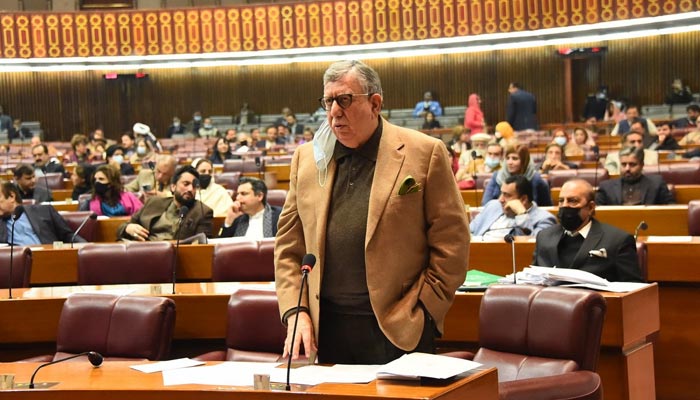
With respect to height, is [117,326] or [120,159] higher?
[120,159]

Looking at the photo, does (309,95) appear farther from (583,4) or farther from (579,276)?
(579,276)

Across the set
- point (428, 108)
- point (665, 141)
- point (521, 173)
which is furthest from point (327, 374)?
point (428, 108)

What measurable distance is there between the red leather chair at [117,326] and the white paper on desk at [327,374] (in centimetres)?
104

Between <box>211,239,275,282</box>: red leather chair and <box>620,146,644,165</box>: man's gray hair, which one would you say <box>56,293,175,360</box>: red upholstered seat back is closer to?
<box>211,239,275,282</box>: red leather chair

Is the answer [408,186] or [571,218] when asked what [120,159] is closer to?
[571,218]

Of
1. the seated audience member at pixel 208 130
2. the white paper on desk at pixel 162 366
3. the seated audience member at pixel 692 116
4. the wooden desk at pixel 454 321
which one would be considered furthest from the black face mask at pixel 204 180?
the seated audience member at pixel 208 130

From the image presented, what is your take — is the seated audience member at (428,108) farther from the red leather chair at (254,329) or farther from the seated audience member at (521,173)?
the red leather chair at (254,329)

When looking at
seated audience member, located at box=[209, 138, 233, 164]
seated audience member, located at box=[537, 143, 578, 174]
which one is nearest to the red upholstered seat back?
seated audience member, located at box=[537, 143, 578, 174]

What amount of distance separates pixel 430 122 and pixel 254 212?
10.5m

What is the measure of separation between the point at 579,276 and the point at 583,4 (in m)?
13.9

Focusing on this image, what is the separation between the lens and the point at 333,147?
9.47ft

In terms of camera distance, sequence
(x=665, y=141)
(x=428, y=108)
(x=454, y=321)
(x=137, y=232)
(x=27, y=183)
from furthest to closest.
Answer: (x=428, y=108) < (x=665, y=141) < (x=27, y=183) < (x=137, y=232) < (x=454, y=321)

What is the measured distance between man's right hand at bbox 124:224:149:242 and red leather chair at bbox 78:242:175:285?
125 cm

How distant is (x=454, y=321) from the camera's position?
4293 mm
